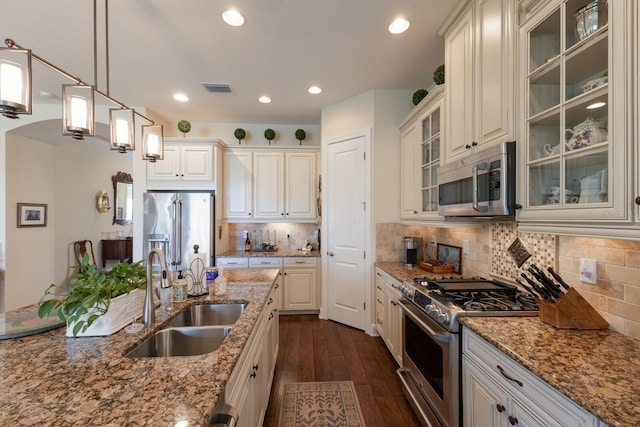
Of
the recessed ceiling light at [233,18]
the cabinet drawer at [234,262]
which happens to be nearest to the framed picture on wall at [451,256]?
the cabinet drawer at [234,262]

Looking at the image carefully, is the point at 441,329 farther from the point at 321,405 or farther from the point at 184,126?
the point at 184,126

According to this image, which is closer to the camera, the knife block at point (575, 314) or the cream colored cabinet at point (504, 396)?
the cream colored cabinet at point (504, 396)

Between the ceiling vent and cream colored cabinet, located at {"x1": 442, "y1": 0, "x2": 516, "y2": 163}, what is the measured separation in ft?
7.63

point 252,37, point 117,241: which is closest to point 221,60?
point 252,37

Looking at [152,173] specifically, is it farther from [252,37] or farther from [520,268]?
[520,268]

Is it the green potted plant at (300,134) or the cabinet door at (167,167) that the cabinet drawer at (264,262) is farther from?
the green potted plant at (300,134)

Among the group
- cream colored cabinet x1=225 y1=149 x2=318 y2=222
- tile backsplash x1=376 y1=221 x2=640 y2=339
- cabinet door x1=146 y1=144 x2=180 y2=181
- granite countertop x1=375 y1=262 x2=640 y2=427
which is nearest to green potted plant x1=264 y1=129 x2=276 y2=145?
cream colored cabinet x1=225 y1=149 x2=318 y2=222

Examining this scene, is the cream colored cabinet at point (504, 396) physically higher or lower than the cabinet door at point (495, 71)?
lower

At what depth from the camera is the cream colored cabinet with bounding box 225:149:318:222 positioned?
13.8 ft

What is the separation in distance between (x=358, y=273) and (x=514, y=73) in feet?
8.22

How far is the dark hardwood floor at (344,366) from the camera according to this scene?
2.03m

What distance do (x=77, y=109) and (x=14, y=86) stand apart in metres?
0.27

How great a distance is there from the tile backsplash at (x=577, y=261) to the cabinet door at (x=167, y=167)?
365 cm

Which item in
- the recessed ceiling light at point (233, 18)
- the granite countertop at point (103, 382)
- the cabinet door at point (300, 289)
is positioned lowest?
the cabinet door at point (300, 289)
